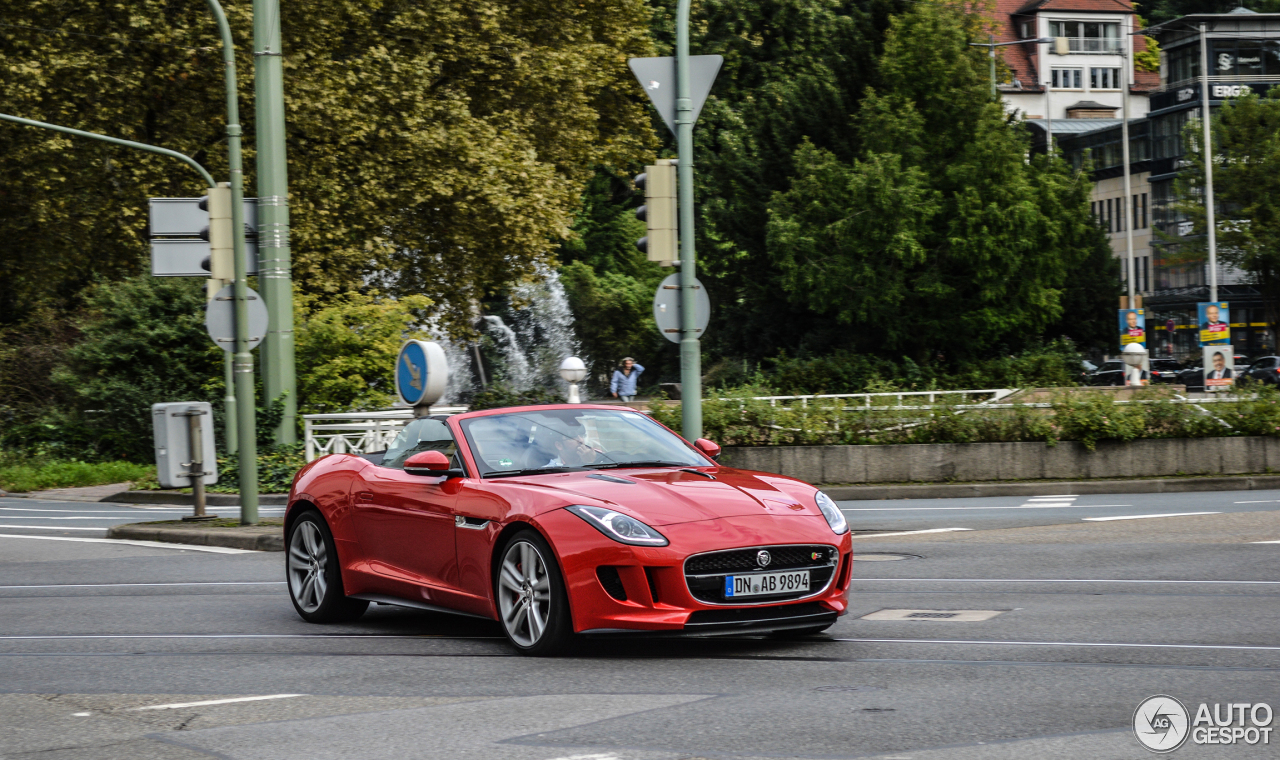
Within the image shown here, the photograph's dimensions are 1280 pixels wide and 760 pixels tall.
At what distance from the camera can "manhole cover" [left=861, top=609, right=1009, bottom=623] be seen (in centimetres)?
923

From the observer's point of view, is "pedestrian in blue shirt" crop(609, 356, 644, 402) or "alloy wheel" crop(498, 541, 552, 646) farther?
"pedestrian in blue shirt" crop(609, 356, 644, 402)

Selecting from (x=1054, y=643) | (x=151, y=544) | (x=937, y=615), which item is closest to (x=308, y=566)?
(x=937, y=615)

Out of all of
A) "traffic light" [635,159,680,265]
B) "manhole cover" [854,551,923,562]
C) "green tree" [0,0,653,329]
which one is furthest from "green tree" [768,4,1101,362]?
"manhole cover" [854,551,923,562]

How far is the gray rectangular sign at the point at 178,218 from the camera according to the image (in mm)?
17797

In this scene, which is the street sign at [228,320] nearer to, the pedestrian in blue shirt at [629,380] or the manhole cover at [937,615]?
the manhole cover at [937,615]

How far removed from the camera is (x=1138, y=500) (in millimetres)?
19484

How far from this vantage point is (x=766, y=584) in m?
7.82

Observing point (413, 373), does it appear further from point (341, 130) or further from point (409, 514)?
point (341, 130)

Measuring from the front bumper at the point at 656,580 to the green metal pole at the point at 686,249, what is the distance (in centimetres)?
780

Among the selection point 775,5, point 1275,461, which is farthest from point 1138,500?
point 775,5

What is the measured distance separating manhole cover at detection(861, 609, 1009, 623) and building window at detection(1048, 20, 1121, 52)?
11222 centimetres

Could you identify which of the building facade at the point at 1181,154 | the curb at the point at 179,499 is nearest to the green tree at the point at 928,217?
the curb at the point at 179,499

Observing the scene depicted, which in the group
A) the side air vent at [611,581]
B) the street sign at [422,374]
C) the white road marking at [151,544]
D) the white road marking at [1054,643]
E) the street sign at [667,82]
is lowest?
the white road marking at [151,544]

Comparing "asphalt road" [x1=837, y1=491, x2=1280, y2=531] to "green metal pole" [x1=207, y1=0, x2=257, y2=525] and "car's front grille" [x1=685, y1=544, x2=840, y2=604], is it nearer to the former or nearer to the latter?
"green metal pole" [x1=207, y1=0, x2=257, y2=525]
